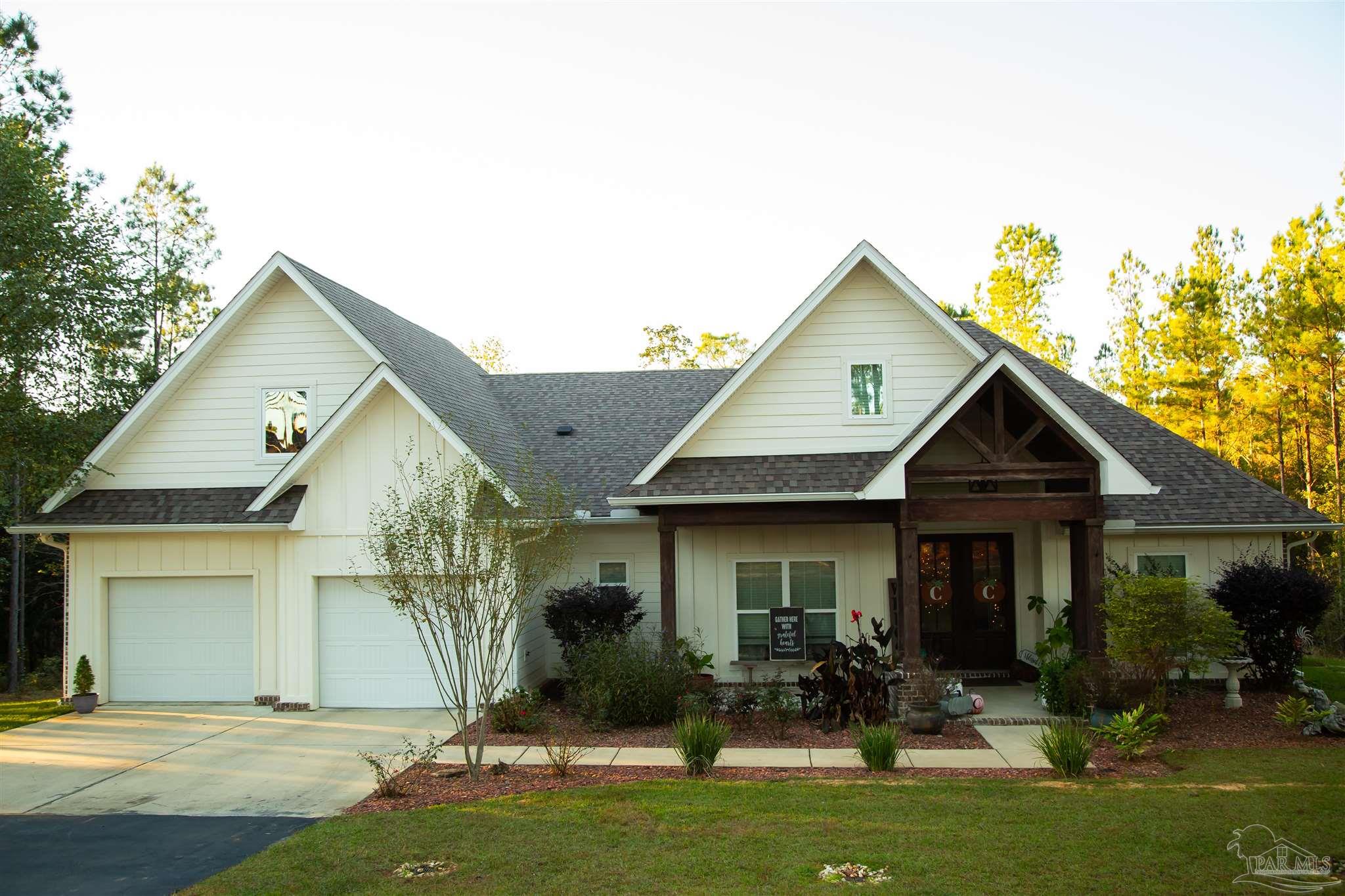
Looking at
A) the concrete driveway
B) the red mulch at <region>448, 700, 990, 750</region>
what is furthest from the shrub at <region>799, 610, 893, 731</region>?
the concrete driveway

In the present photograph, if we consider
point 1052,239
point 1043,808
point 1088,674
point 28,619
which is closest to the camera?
point 1043,808

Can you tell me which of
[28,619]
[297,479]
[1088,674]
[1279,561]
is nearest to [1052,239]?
[1279,561]

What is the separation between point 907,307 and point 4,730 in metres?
15.2

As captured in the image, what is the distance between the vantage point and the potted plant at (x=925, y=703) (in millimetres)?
12883

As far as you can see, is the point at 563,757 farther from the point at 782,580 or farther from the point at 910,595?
the point at 782,580

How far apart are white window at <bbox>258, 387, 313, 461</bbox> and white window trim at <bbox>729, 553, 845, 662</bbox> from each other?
7523 millimetres

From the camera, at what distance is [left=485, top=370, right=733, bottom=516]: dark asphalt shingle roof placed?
18203 millimetres

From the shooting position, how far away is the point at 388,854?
324 inches

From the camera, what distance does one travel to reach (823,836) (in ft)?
27.8

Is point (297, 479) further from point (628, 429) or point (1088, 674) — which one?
point (1088, 674)

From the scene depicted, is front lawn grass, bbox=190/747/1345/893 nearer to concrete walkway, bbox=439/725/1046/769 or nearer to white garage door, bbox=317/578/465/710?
concrete walkway, bbox=439/725/1046/769

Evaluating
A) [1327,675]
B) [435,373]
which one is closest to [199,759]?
[435,373]

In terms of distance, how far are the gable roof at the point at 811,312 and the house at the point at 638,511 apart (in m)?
0.03
